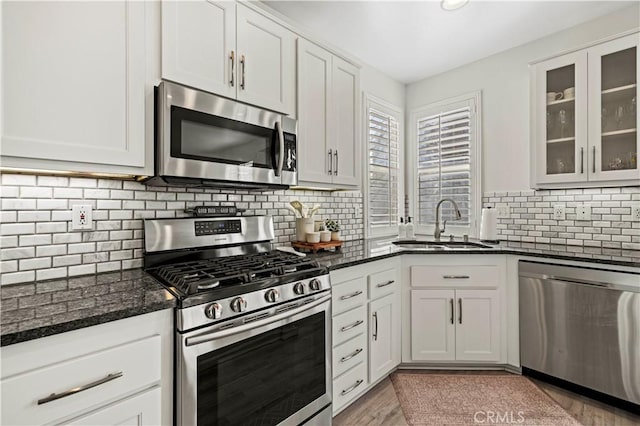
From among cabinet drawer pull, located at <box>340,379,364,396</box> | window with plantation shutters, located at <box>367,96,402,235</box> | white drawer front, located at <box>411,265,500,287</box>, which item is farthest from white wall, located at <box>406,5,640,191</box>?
cabinet drawer pull, located at <box>340,379,364,396</box>

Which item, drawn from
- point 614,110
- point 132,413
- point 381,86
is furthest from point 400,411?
point 381,86

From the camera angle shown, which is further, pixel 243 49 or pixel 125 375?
pixel 243 49

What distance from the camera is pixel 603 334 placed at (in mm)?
1962

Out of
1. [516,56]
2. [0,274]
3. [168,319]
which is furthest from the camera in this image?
[516,56]

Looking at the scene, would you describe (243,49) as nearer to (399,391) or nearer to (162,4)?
(162,4)

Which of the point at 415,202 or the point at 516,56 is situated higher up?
the point at 516,56

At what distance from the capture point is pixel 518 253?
7.64 feet

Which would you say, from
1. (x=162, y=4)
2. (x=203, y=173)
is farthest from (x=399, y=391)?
(x=162, y=4)

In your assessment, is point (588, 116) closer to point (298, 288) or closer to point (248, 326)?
point (298, 288)

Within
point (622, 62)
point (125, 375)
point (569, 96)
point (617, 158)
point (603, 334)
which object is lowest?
point (603, 334)

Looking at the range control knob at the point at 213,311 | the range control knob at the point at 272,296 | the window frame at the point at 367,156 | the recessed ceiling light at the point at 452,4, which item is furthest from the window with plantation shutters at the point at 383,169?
the range control knob at the point at 213,311

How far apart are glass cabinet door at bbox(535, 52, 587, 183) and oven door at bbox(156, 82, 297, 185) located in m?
1.99

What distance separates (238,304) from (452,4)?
2.31 m

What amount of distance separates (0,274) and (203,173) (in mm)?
887
